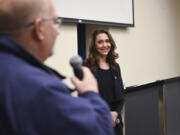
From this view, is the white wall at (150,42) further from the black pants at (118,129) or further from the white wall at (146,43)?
the black pants at (118,129)

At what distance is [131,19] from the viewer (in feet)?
10.7

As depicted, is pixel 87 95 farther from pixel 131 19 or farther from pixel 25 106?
pixel 131 19

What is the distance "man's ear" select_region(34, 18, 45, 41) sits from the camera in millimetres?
761

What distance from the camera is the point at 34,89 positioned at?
66cm

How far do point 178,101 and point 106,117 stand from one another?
289cm

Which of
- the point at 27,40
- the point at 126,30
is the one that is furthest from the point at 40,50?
the point at 126,30

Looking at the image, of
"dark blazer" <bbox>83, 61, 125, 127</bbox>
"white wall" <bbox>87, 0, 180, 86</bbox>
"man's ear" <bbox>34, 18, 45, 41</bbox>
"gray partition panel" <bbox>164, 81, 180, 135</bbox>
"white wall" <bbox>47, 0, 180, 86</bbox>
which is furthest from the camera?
"white wall" <bbox>87, 0, 180, 86</bbox>

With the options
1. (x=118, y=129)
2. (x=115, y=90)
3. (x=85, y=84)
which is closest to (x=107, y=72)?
(x=115, y=90)

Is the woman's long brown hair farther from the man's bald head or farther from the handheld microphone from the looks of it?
the man's bald head

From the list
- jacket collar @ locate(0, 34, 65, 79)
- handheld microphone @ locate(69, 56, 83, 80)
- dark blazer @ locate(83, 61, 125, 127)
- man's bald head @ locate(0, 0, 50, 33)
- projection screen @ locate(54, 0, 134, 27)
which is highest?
projection screen @ locate(54, 0, 134, 27)

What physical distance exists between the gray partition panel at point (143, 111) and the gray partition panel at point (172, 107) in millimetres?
155

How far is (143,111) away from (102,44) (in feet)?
4.14

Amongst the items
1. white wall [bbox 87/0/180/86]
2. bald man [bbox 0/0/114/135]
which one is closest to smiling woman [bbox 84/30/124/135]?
white wall [bbox 87/0/180/86]

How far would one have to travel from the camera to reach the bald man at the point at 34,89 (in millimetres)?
654
